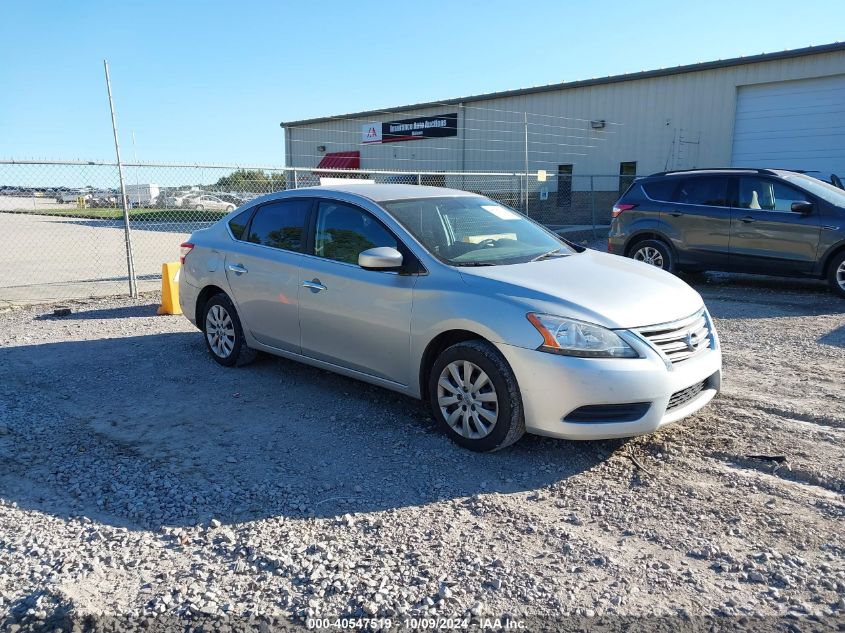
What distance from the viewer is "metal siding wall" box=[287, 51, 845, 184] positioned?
69.7 feet

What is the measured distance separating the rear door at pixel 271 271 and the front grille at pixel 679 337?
2.73 m

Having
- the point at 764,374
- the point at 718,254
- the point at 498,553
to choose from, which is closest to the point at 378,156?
the point at 718,254

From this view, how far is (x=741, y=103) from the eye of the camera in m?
21.2

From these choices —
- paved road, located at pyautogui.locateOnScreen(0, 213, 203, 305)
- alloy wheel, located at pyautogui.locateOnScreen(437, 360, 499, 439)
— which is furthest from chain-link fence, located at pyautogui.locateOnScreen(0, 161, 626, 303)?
alloy wheel, located at pyautogui.locateOnScreen(437, 360, 499, 439)

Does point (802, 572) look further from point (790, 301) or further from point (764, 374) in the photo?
point (790, 301)

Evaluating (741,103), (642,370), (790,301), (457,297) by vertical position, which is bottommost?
(790,301)

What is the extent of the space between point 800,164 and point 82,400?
20.8 metres

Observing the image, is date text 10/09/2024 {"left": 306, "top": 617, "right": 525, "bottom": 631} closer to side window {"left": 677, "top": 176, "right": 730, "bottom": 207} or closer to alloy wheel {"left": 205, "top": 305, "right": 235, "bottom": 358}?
alloy wheel {"left": 205, "top": 305, "right": 235, "bottom": 358}

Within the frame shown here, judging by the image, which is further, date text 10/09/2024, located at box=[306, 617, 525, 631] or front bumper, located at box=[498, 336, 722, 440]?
front bumper, located at box=[498, 336, 722, 440]

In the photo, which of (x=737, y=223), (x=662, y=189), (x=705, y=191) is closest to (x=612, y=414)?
(x=737, y=223)

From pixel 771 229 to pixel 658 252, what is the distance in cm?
168

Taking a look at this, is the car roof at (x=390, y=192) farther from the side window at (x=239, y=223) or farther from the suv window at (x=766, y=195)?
the suv window at (x=766, y=195)

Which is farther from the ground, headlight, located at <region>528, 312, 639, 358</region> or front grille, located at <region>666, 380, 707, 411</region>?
headlight, located at <region>528, 312, 639, 358</region>

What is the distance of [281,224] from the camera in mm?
5867
